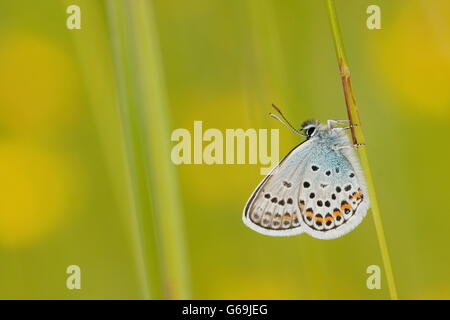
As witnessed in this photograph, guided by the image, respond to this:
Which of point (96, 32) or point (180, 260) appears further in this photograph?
point (96, 32)

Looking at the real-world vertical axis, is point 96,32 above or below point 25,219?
above

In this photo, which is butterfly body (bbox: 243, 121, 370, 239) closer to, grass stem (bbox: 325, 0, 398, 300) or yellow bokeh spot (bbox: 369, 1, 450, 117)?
grass stem (bbox: 325, 0, 398, 300)

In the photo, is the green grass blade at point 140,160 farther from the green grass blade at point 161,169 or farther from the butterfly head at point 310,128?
the butterfly head at point 310,128

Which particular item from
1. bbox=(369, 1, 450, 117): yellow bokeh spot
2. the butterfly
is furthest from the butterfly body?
bbox=(369, 1, 450, 117): yellow bokeh spot

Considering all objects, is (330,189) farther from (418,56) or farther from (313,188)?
(418,56)

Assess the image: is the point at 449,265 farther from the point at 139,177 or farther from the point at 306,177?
the point at 139,177

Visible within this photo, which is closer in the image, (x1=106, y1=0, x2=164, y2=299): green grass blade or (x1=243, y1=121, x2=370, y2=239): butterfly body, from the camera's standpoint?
(x1=106, y1=0, x2=164, y2=299): green grass blade

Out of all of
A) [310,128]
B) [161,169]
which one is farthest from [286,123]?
[161,169]

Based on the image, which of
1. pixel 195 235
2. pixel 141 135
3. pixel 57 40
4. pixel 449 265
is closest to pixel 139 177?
pixel 141 135
